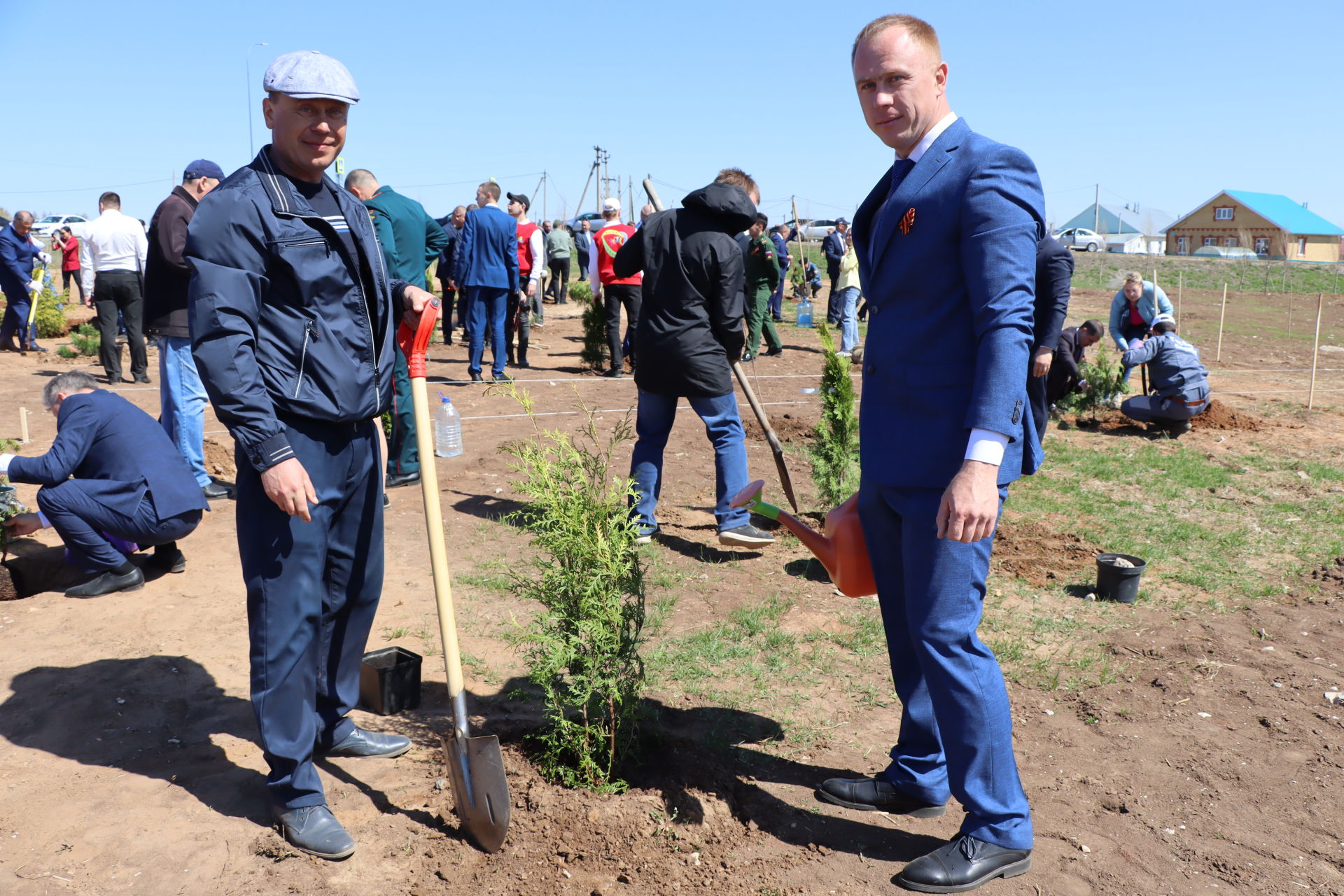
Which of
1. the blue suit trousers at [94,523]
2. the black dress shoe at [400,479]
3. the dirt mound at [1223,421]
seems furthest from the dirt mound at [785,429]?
the blue suit trousers at [94,523]

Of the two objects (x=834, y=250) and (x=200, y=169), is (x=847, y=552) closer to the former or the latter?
(x=200, y=169)

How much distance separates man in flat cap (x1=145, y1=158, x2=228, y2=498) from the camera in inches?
222

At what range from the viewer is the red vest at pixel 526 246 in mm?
12531

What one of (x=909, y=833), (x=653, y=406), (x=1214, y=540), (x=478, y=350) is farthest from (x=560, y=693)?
(x=478, y=350)

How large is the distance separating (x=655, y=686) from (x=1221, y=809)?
210 cm

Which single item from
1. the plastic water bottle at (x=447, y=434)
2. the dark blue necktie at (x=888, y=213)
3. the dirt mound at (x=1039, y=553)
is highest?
the dark blue necktie at (x=888, y=213)

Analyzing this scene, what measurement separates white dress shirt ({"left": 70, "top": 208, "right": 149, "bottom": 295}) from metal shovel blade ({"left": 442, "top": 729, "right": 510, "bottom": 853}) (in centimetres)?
935

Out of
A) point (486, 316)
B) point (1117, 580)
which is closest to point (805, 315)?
point (486, 316)

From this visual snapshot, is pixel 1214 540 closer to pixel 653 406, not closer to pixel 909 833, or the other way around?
pixel 653 406

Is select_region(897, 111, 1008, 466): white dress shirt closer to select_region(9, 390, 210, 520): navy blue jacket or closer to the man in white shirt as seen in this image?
select_region(9, 390, 210, 520): navy blue jacket

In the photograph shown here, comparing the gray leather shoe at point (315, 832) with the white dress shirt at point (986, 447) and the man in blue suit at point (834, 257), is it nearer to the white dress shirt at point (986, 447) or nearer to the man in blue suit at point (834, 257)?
the white dress shirt at point (986, 447)

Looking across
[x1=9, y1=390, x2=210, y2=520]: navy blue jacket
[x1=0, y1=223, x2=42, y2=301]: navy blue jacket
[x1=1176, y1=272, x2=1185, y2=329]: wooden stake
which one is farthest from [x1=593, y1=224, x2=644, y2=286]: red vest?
[x1=1176, y1=272, x2=1185, y2=329]: wooden stake

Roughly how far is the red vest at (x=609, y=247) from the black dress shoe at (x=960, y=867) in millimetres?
8091

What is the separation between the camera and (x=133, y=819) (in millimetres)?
3066
